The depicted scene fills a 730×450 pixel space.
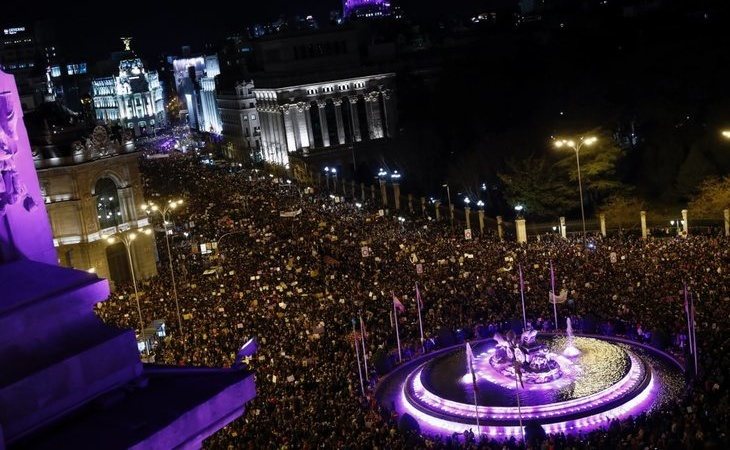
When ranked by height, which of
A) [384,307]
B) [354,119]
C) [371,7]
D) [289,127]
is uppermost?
[371,7]

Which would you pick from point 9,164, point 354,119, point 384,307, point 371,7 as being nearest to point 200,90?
point 371,7

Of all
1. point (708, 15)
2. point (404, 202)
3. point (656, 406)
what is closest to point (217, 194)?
point (404, 202)

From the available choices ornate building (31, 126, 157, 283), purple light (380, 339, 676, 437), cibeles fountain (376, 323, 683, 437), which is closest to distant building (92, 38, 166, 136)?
ornate building (31, 126, 157, 283)

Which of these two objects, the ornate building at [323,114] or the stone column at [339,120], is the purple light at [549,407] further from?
the stone column at [339,120]

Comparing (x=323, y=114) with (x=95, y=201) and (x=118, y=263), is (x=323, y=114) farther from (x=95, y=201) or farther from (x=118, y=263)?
(x=95, y=201)

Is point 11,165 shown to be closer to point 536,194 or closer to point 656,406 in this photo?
point 656,406

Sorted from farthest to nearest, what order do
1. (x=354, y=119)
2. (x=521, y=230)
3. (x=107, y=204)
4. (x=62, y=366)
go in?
(x=354, y=119)
(x=107, y=204)
(x=521, y=230)
(x=62, y=366)
